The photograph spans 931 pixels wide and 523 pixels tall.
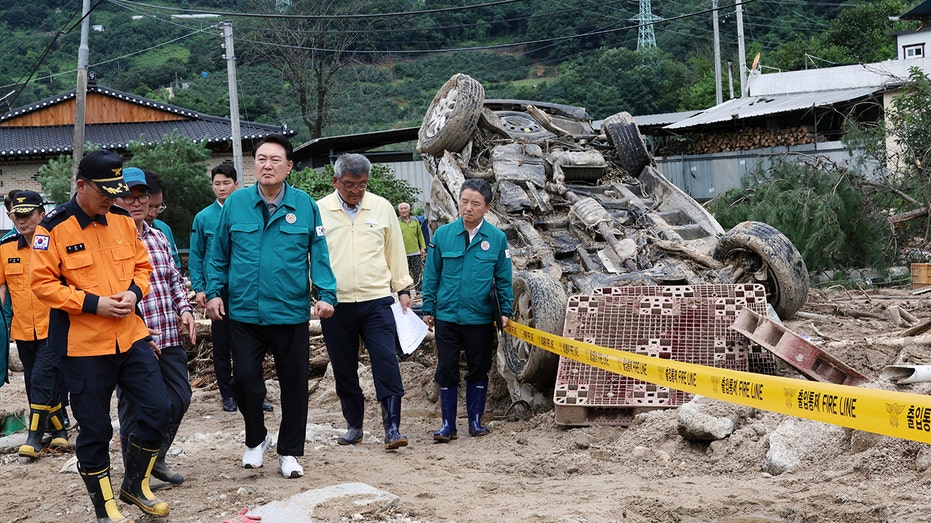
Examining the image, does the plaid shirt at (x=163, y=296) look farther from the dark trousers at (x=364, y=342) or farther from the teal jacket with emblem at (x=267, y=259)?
the dark trousers at (x=364, y=342)

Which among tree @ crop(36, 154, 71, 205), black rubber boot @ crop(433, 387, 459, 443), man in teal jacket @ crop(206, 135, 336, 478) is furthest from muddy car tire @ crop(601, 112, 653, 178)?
tree @ crop(36, 154, 71, 205)

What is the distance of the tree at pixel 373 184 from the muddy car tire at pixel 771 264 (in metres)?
11.8

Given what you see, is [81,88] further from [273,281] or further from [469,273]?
[273,281]

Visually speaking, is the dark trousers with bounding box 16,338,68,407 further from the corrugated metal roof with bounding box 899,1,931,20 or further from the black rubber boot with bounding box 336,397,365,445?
the corrugated metal roof with bounding box 899,1,931,20

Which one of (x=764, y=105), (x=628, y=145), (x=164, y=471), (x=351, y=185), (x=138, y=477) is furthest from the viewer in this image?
(x=764, y=105)

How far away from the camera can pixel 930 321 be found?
7.94 metres

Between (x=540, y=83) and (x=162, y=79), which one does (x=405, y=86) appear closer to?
(x=540, y=83)

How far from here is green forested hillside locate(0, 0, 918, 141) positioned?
143 ft

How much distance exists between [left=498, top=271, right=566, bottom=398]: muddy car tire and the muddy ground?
333mm

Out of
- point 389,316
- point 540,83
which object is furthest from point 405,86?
point 389,316

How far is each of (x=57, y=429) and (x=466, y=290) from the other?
2.99 metres

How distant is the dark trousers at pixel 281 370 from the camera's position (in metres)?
5.65

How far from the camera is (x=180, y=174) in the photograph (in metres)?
22.4

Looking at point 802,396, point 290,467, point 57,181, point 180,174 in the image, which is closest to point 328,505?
point 290,467
